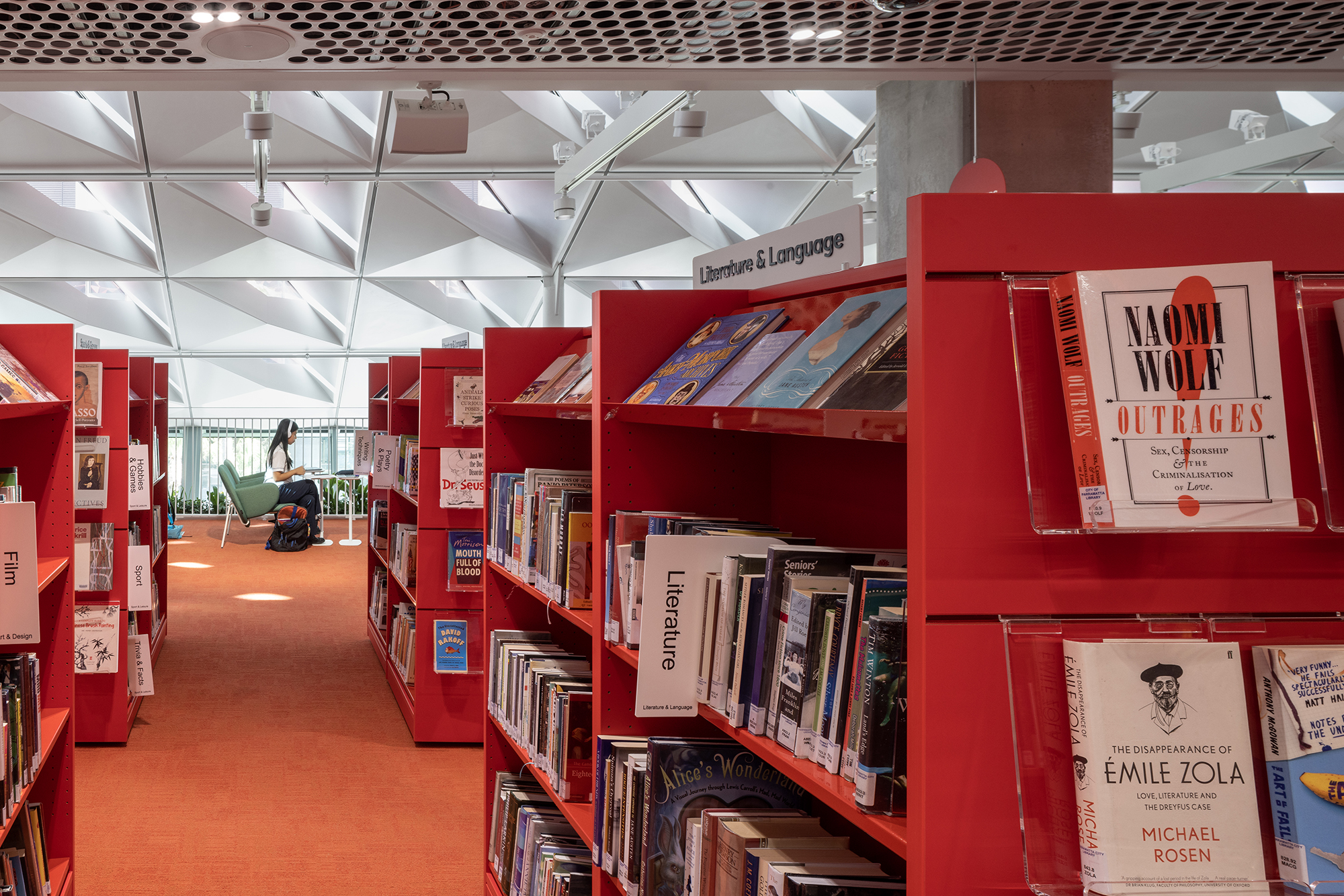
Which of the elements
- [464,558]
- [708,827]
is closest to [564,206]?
[464,558]

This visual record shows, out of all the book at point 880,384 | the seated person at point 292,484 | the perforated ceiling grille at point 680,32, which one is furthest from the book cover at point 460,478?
the seated person at point 292,484

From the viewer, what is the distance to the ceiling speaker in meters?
2.44

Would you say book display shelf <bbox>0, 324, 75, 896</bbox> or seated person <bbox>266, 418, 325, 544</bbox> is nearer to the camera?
book display shelf <bbox>0, 324, 75, 896</bbox>

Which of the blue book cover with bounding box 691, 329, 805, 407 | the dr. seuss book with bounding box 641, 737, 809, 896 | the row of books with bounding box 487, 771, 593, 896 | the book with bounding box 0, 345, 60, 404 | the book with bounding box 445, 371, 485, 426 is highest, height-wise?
the book with bounding box 445, 371, 485, 426

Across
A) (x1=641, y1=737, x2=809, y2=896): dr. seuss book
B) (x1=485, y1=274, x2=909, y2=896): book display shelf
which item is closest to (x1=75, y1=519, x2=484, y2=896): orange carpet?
(x1=485, y1=274, x2=909, y2=896): book display shelf

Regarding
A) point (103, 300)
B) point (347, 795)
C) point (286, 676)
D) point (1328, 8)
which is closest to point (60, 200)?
point (103, 300)

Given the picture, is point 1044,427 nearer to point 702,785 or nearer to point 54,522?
point 702,785

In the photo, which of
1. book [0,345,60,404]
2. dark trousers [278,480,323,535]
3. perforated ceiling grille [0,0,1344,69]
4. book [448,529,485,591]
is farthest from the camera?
dark trousers [278,480,323,535]

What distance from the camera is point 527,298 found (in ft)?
45.1

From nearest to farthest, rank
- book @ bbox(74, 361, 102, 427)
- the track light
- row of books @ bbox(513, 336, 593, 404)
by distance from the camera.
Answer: row of books @ bbox(513, 336, 593, 404)
book @ bbox(74, 361, 102, 427)
the track light

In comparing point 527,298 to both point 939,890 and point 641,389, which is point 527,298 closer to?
point 641,389

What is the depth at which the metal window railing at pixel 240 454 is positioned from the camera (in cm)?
1553

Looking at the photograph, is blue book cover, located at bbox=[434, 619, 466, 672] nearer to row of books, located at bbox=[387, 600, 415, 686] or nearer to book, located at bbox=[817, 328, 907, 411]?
row of books, located at bbox=[387, 600, 415, 686]

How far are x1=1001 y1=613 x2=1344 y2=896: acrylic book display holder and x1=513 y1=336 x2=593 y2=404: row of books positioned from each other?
180 centimetres
